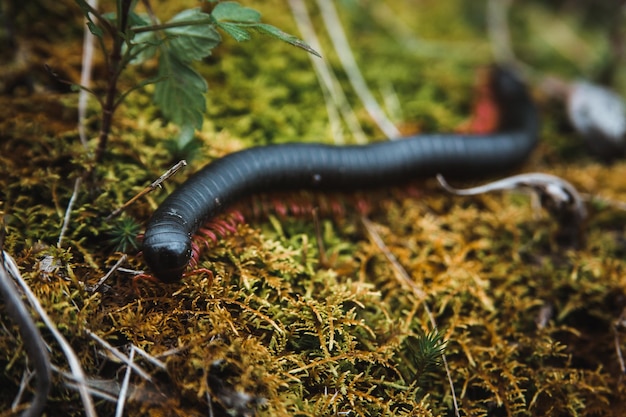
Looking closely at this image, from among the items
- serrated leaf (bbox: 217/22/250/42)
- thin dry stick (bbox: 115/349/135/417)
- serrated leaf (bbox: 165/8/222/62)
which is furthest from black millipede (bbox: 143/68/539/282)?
serrated leaf (bbox: 217/22/250/42)

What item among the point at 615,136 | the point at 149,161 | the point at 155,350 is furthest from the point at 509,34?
the point at 155,350

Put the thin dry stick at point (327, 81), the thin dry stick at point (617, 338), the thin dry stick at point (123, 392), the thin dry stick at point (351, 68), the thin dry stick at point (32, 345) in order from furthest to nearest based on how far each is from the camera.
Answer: the thin dry stick at point (351, 68), the thin dry stick at point (327, 81), the thin dry stick at point (617, 338), the thin dry stick at point (123, 392), the thin dry stick at point (32, 345)

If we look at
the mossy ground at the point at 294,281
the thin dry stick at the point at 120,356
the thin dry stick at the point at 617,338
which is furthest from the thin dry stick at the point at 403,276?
the thin dry stick at the point at 120,356

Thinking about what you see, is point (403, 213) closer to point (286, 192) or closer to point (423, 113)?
point (286, 192)

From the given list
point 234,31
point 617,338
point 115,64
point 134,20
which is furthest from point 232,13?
point 617,338

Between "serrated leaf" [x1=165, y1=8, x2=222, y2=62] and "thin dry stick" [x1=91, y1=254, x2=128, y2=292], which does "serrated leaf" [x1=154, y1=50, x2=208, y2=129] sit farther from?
"thin dry stick" [x1=91, y1=254, x2=128, y2=292]

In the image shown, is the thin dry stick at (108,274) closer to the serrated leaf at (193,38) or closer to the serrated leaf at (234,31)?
the serrated leaf at (193,38)

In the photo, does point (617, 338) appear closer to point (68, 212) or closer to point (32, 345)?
point (32, 345)
